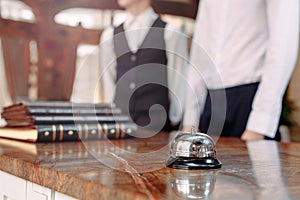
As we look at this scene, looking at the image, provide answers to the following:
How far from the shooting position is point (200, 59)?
1648 millimetres

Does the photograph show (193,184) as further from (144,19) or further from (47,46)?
(47,46)

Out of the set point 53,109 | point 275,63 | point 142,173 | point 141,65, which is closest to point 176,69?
point 141,65

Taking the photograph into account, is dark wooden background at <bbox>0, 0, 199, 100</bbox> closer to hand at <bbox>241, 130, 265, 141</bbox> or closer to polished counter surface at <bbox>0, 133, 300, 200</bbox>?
hand at <bbox>241, 130, 265, 141</bbox>

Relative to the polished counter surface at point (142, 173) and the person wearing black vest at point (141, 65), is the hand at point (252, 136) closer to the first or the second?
the person wearing black vest at point (141, 65)

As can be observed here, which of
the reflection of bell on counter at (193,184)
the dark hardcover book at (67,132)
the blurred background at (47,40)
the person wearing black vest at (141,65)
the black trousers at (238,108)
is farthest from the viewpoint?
the blurred background at (47,40)

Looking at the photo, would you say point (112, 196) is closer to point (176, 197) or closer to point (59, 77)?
point (176, 197)

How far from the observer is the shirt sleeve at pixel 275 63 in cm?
138

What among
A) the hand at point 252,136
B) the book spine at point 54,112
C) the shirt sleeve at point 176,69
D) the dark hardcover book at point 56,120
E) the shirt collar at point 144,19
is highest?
the shirt collar at point 144,19

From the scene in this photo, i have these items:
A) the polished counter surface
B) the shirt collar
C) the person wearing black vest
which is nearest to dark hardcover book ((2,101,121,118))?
the polished counter surface

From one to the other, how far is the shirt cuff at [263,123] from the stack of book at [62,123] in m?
0.38

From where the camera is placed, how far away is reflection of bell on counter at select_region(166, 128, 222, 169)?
70 centimetres

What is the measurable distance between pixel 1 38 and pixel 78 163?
1.67m

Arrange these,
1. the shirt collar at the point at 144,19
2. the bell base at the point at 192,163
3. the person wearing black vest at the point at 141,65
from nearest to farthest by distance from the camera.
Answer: the bell base at the point at 192,163 < the person wearing black vest at the point at 141,65 < the shirt collar at the point at 144,19

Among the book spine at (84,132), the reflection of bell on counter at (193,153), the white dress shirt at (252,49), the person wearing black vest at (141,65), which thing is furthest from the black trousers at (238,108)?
the reflection of bell on counter at (193,153)
